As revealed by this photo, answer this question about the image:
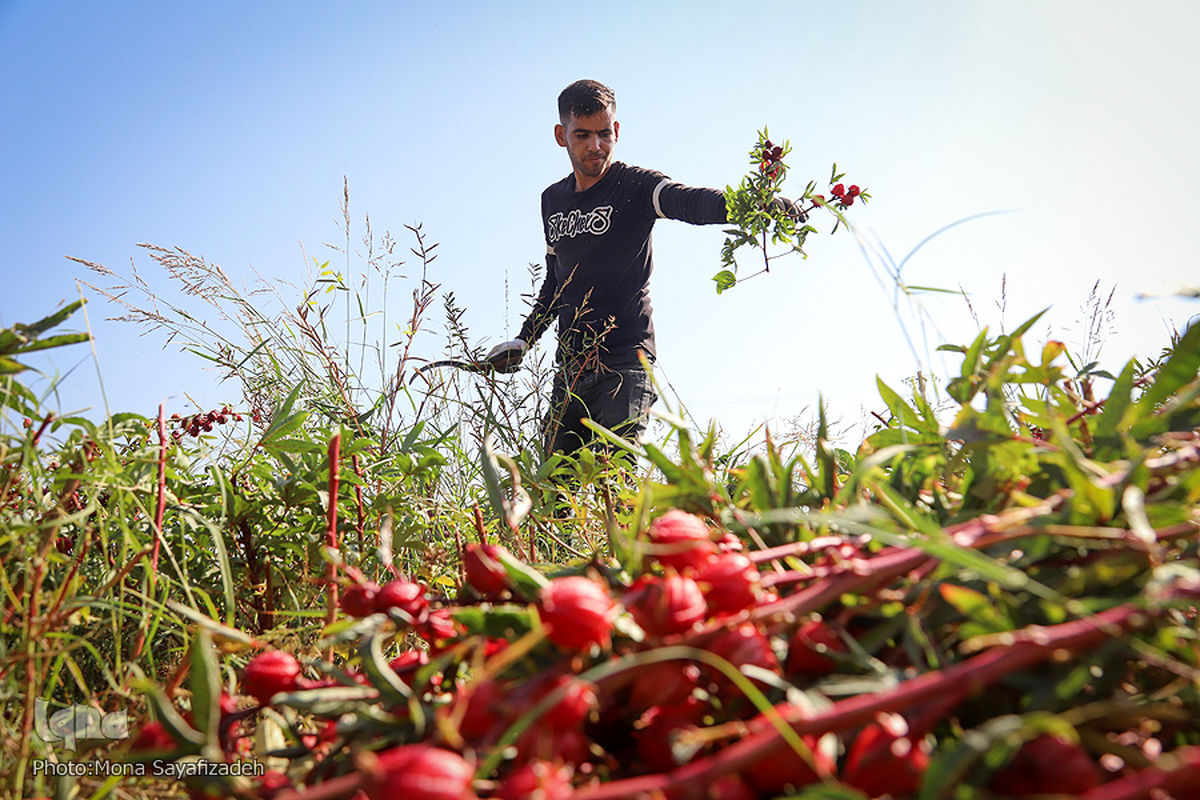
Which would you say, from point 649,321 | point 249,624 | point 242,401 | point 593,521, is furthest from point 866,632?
point 649,321

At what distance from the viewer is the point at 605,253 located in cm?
360

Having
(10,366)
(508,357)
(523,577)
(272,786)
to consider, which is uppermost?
(508,357)

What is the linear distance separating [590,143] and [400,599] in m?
3.35

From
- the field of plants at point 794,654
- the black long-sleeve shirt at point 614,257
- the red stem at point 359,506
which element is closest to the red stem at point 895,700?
the field of plants at point 794,654

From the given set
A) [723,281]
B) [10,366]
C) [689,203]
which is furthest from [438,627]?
[689,203]

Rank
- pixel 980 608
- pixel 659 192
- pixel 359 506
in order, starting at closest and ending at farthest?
pixel 980 608
pixel 359 506
pixel 659 192

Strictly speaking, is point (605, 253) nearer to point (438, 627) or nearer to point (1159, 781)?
point (438, 627)

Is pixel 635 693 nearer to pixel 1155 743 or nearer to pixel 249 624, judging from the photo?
pixel 1155 743

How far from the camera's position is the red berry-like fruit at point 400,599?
51 cm

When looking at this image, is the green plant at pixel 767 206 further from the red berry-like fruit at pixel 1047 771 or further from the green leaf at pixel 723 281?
the red berry-like fruit at pixel 1047 771

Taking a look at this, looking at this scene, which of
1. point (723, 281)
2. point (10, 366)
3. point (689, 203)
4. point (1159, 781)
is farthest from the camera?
point (689, 203)

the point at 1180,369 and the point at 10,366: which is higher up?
the point at 10,366

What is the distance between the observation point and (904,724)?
340 mm

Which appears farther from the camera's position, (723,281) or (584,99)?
(584,99)
